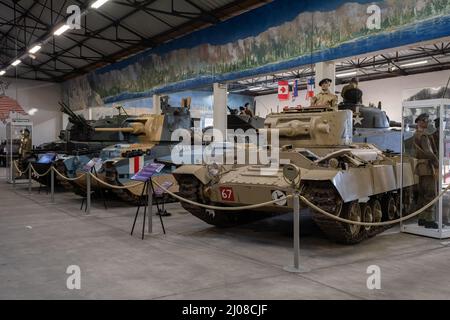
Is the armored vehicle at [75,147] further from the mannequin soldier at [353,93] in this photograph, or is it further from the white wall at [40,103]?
the white wall at [40,103]

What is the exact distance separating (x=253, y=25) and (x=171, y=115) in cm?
428

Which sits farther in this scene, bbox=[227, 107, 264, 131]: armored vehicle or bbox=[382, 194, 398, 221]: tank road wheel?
bbox=[227, 107, 264, 131]: armored vehicle

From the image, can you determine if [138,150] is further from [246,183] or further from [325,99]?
[246,183]

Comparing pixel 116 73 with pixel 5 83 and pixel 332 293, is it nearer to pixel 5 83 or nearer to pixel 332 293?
pixel 5 83

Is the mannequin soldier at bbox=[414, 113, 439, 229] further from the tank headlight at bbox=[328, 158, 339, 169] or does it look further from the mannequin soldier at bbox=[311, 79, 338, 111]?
the tank headlight at bbox=[328, 158, 339, 169]

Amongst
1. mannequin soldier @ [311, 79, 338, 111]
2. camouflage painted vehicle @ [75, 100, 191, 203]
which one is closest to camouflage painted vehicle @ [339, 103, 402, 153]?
mannequin soldier @ [311, 79, 338, 111]

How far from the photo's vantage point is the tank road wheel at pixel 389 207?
27.8ft

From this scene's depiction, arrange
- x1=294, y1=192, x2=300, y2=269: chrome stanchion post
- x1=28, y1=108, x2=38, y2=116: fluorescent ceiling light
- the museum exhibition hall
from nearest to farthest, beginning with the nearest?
the museum exhibition hall < x1=294, y1=192, x2=300, y2=269: chrome stanchion post < x1=28, y1=108, x2=38, y2=116: fluorescent ceiling light

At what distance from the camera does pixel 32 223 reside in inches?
359

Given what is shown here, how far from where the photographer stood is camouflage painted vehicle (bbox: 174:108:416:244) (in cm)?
654

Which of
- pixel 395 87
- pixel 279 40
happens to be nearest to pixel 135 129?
pixel 279 40

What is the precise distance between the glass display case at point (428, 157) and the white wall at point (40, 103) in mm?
28232

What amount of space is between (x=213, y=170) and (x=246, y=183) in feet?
2.94

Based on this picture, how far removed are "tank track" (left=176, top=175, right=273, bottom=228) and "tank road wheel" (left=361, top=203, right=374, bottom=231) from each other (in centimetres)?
225
